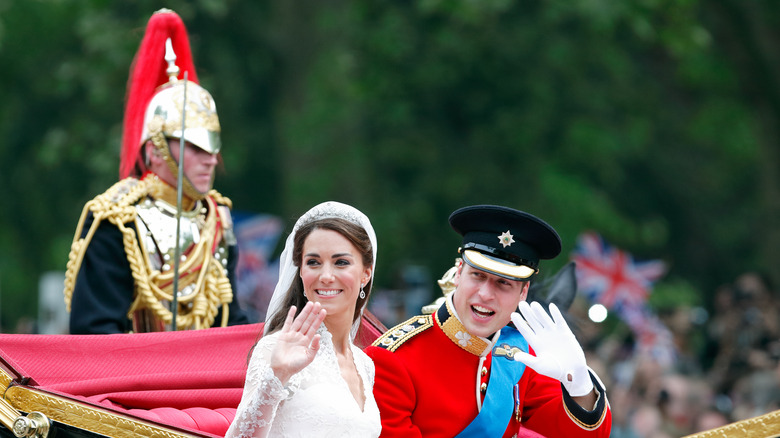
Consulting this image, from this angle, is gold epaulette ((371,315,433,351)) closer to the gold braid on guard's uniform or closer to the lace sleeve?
the lace sleeve

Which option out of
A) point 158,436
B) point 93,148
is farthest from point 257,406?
point 93,148

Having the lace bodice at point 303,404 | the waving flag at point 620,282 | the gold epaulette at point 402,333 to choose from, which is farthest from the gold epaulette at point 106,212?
the waving flag at point 620,282

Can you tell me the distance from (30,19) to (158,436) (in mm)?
13702

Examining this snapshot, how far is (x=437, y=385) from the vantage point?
4.09 meters

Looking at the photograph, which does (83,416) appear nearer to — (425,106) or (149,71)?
(149,71)

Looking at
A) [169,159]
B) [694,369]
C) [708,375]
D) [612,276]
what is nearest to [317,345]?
[169,159]

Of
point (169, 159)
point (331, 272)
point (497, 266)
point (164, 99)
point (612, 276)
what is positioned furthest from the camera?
point (612, 276)

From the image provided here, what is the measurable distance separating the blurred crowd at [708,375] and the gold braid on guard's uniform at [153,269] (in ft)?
6.21

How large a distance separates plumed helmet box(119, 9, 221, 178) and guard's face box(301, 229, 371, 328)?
1.96m

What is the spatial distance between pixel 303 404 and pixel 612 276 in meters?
7.07

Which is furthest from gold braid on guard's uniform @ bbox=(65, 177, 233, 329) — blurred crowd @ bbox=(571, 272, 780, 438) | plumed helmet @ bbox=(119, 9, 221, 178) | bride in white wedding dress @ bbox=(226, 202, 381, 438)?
blurred crowd @ bbox=(571, 272, 780, 438)

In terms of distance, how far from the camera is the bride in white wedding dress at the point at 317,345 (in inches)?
129

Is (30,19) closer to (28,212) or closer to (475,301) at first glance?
(28,212)

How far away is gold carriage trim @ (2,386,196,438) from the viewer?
403 cm
